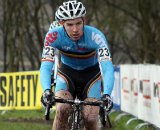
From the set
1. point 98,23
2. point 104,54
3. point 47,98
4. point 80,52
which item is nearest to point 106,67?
point 104,54

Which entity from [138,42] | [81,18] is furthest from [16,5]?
[81,18]

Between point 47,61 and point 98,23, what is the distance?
29467mm

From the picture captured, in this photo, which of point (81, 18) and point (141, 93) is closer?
point (81, 18)

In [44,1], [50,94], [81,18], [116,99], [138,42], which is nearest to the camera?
[50,94]

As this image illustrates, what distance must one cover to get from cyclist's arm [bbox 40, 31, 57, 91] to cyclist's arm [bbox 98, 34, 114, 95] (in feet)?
1.90

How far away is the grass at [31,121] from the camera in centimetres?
1476

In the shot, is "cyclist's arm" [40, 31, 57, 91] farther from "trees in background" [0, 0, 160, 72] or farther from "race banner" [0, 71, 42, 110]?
"trees in background" [0, 0, 160, 72]

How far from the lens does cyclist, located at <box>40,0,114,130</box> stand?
26.8ft

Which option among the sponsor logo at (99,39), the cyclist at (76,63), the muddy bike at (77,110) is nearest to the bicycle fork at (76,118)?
the muddy bike at (77,110)

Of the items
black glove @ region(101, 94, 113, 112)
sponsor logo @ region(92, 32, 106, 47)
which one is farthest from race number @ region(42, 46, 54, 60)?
black glove @ region(101, 94, 113, 112)

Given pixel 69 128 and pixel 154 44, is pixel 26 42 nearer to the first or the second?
pixel 154 44

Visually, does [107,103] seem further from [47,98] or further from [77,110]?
[47,98]

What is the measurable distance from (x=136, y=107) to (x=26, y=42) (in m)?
23.4

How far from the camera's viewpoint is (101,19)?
3850cm
